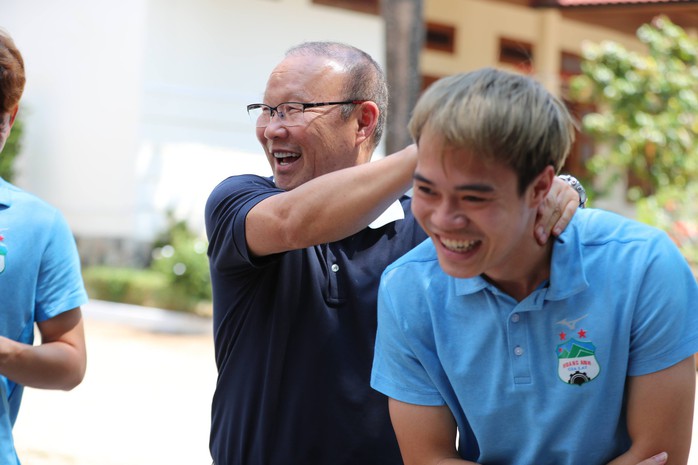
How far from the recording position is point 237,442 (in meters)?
2.63

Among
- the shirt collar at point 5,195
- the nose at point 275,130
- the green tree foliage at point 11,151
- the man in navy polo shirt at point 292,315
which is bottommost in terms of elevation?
the green tree foliage at point 11,151

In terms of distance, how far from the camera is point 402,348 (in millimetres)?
2156

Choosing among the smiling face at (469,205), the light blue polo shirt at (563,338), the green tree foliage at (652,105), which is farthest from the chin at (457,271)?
the green tree foliage at (652,105)

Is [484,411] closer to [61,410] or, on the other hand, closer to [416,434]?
[416,434]

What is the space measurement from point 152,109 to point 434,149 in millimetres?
13828

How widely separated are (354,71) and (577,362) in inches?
46.9

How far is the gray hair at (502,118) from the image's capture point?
1.85m

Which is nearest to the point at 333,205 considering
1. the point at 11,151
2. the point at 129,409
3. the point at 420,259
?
the point at 420,259

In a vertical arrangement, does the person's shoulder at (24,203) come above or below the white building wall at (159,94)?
above

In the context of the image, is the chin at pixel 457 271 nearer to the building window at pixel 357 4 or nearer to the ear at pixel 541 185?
the ear at pixel 541 185

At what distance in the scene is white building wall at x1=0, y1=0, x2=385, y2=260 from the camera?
598 inches

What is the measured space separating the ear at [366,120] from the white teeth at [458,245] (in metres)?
0.94

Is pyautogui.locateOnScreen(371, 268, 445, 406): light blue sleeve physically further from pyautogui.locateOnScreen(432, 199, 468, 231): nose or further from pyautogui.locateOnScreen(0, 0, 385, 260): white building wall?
pyautogui.locateOnScreen(0, 0, 385, 260): white building wall

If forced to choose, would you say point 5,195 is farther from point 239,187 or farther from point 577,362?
point 577,362
